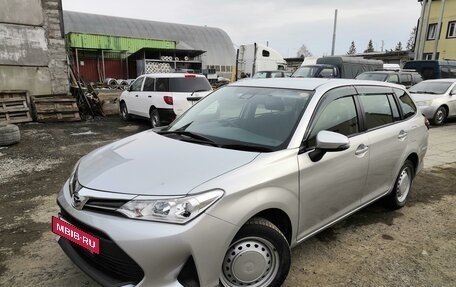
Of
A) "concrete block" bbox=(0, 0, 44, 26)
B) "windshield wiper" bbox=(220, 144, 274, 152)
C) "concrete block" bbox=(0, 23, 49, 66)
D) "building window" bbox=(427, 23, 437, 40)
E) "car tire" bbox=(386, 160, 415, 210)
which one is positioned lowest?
"car tire" bbox=(386, 160, 415, 210)

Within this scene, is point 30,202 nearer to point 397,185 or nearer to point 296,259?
point 296,259

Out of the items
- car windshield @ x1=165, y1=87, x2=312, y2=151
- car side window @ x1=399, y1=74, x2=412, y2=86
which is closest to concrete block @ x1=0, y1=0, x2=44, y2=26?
car windshield @ x1=165, y1=87, x2=312, y2=151

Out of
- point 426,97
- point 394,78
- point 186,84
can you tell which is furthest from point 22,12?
point 394,78

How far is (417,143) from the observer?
4.54m

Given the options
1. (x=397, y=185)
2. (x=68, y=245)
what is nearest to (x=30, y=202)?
(x=68, y=245)

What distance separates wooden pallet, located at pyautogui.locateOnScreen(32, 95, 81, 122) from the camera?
1161 cm

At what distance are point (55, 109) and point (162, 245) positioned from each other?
11070 millimetres

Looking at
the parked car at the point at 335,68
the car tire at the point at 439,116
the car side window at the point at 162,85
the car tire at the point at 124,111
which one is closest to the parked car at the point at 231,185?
the car side window at the point at 162,85

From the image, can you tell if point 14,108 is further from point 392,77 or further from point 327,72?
point 392,77

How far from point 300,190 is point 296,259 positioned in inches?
34.2

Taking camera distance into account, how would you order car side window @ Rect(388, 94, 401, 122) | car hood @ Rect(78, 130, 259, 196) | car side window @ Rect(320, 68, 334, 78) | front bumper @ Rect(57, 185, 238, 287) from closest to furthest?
1. front bumper @ Rect(57, 185, 238, 287)
2. car hood @ Rect(78, 130, 259, 196)
3. car side window @ Rect(388, 94, 401, 122)
4. car side window @ Rect(320, 68, 334, 78)

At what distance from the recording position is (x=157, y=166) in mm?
2623

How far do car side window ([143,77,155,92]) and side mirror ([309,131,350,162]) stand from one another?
27.6ft

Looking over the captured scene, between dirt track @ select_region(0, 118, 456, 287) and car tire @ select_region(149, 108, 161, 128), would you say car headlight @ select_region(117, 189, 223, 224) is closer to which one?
dirt track @ select_region(0, 118, 456, 287)
